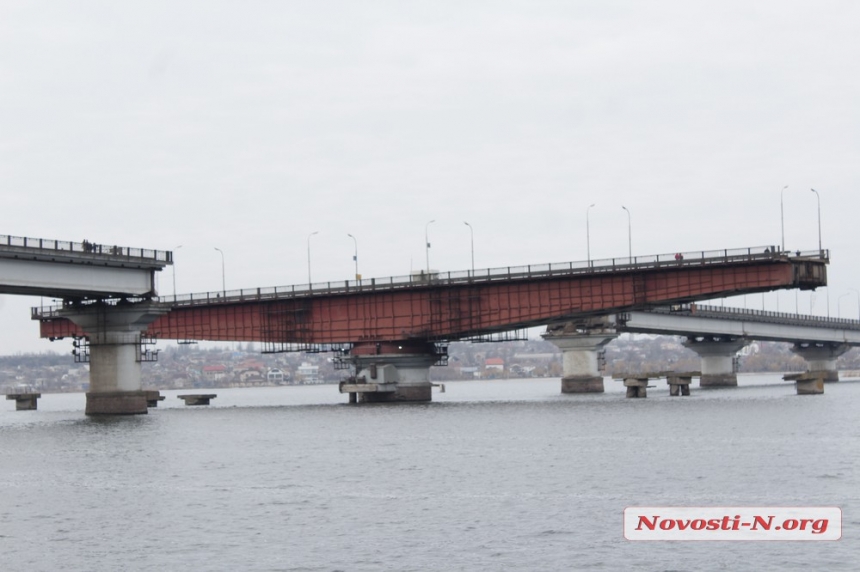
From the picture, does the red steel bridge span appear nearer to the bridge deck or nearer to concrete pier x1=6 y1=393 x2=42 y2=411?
the bridge deck

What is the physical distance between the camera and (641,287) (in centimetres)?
11519

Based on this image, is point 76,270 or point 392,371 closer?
point 76,270

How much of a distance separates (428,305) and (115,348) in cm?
3211

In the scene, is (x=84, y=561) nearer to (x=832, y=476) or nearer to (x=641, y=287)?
(x=832, y=476)

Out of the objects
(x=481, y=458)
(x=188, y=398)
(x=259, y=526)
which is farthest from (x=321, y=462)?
(x=188, y=398)

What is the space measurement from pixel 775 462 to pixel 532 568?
27.7 m

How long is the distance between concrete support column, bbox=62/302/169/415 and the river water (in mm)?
16328

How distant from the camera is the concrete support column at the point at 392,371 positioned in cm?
13050

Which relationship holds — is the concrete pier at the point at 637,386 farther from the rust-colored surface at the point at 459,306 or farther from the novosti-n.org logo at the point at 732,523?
the novosti-n.org logo at the point at 732,523

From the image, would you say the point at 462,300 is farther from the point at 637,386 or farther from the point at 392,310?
the point at 637,386

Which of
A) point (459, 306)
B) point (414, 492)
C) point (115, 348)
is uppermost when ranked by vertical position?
point (459, 306)

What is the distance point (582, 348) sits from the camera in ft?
531

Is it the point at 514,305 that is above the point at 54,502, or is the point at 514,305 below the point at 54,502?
above

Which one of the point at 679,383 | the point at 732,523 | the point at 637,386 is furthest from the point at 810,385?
the point at 732,523
